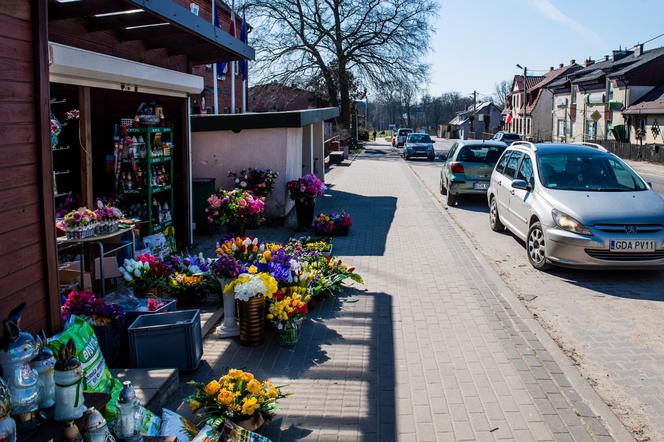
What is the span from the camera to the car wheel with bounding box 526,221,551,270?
29.6 feet

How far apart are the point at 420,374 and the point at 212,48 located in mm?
6104

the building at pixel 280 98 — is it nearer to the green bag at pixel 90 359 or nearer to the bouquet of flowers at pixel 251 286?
the bouquet of flowers at pixel 251 286

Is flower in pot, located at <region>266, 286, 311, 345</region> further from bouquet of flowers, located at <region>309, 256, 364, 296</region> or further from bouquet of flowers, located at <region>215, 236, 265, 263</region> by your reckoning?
bouquet of flowers, located at <region>309, 256, 364, 296</region>

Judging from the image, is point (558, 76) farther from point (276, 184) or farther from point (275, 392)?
point (275, 392)

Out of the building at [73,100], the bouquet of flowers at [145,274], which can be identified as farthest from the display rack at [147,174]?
the bouquet of flowers at [145,274]

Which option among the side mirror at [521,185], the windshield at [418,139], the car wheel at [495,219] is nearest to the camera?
the side mirror at [521,185]

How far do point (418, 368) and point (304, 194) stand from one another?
7483 mm

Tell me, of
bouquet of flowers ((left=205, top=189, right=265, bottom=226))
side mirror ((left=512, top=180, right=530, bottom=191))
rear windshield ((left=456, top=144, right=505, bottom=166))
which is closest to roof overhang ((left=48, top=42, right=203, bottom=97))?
bouquet of flowers ((left=205, top=189, right=265, bottom=226))

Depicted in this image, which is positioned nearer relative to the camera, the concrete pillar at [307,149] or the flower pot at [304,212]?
the flower pot at [304,212]

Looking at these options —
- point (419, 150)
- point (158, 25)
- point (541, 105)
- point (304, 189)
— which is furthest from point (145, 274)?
point (541, 105)

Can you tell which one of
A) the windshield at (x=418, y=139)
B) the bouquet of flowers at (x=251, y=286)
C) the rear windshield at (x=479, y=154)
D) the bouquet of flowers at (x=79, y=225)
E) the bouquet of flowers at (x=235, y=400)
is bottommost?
the bouquet of flowers at (x=235, y=400)

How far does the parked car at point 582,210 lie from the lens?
8258 millimetres

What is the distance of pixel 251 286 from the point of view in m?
5.90

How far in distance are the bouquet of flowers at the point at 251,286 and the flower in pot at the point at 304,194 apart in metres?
6.63
